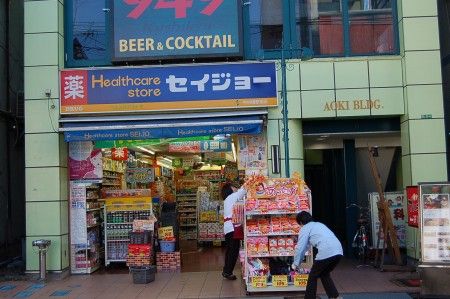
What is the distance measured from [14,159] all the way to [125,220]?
383cm

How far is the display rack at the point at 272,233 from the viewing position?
959cm

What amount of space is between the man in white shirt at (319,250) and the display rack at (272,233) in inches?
48.0

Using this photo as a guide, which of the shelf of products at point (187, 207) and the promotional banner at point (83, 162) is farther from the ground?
the promotional banner at point (83, 162)

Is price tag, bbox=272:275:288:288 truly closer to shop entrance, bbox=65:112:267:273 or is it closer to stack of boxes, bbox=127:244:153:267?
shop entrance, bbox=65:112:267:273

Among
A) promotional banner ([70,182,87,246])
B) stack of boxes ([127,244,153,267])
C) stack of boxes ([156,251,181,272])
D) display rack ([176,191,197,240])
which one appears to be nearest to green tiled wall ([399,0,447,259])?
stack of boxes ([156,251,181,272])

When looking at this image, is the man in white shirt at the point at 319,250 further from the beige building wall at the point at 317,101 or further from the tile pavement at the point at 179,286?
the beige building wall at the point at 317,101

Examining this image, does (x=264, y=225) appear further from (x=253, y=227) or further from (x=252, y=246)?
(x=252, y=246)

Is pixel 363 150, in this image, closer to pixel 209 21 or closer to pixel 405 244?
pixel 405 244

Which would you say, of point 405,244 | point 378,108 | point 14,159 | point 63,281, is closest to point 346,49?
point 378,108

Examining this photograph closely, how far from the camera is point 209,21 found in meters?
12.3

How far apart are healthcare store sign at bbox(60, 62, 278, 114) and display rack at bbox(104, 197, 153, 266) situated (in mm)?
2382

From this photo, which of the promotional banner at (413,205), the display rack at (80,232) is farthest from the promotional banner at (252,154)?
the display rack at (80,232)

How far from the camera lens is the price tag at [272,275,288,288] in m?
9.53

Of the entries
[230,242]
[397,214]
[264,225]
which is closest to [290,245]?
[264,225]
